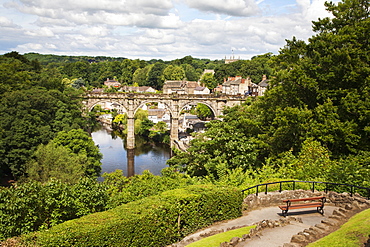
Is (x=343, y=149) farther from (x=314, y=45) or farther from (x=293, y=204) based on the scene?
(x=293, y=204)

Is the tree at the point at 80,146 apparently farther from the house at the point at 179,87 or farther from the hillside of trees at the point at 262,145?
the house at the point at 179,87

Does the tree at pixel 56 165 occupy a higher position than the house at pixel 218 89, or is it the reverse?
the house at pixel 218 89

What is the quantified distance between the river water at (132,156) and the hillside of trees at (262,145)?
1180 cm

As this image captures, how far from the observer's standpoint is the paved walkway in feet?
32.9

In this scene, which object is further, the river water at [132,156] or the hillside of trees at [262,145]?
the river water at [132,156]

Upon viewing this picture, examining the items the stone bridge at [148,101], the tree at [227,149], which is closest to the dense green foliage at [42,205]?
the tree at [227,149]

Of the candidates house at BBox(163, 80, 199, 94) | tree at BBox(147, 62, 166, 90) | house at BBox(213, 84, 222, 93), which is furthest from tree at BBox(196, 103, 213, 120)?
tree at BBox(147, 62, 166, 90)

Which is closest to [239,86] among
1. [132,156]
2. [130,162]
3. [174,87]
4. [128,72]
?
[174,87]

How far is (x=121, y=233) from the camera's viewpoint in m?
10.7

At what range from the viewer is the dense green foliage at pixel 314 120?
60.4 feet

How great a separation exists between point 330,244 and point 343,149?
13124 millimetres

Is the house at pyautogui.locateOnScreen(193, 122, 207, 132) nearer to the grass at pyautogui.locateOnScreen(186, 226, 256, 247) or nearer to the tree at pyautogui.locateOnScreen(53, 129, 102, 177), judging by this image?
the tree at pyautogui.locateOnScreen(53, 129, 102, 177)

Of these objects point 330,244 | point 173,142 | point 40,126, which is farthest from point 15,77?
point 330,244

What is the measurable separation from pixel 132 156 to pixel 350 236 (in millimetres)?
44069
